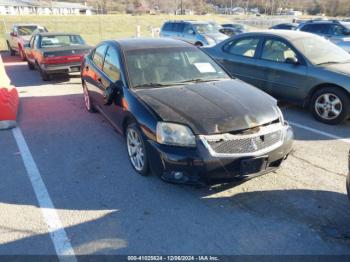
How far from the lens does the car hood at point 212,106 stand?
3238mm

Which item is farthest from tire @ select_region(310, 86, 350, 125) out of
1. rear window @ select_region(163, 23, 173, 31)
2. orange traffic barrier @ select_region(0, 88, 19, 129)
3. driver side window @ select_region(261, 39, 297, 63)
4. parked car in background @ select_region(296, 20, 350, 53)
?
rear window @ select_region(163, 23, 173, 31)

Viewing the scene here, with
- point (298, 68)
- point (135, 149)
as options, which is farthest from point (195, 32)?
point (135, 149)

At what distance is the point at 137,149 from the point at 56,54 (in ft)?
21.7

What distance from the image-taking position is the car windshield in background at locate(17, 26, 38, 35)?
587 inches

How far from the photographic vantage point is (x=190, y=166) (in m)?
3.10

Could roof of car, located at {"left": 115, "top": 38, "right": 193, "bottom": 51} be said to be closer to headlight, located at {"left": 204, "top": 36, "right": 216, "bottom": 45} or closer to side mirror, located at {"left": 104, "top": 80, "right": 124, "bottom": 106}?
side mirror, located at {"left": 104, "top": 80, "right": 124, "bottom": 106}

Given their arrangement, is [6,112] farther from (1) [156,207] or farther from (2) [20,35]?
(2) [20,35]

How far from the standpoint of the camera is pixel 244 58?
6.93 m

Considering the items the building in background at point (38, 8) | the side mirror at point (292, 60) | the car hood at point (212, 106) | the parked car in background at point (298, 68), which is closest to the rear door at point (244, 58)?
the parked car in background at point (298, 68)

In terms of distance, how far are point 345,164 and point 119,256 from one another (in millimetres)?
3153

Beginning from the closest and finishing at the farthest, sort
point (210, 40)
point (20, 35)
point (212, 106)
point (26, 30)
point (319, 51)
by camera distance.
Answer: point (212, 106)
point (319, 51)
point (210, 40)
point (20, 35)
point (26, 30)

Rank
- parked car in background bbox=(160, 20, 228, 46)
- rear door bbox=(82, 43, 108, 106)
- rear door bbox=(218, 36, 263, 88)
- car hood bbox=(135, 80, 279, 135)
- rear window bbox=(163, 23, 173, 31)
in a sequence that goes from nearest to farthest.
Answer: car hood bbox=(135, 80, 279, 135) → rear door bbox=(82, 43, 108, 106) → rear door bbox=(218, 36, 263, 88) → parked car in background bbox=(160, 20, 228, 46) → rear window bbox=(163, 23, 173, 31)

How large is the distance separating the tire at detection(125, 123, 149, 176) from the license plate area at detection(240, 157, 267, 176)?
110 cm

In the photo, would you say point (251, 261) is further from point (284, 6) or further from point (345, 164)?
point (284, 6)
